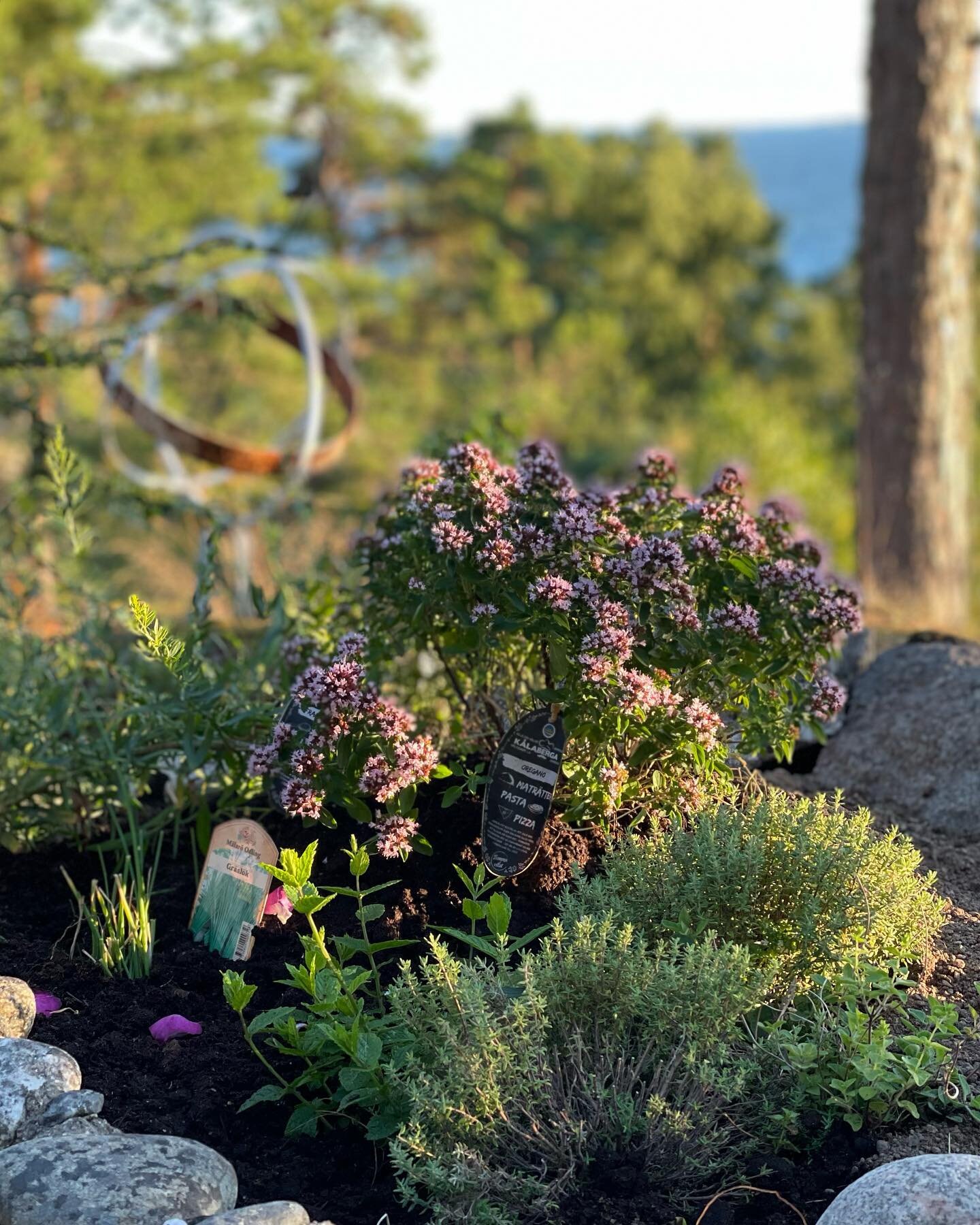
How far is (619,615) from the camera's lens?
280 cm

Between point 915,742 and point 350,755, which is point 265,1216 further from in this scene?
point 915,742

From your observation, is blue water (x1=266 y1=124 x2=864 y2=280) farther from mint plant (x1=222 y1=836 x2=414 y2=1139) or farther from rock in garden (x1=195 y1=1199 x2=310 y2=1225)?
rock in garden (x1=195 y1=1199 x2=310 y2=1225)

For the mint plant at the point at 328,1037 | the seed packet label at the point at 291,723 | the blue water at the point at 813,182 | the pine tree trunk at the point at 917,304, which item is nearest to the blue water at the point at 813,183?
→ the blue water at the point at 813,182

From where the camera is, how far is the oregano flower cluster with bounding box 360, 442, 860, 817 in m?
2.84

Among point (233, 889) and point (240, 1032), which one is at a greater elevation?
point (233, 889)

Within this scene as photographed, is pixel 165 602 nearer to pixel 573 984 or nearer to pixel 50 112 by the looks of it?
pixel 50 112

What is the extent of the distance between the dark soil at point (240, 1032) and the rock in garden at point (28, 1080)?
95 mm

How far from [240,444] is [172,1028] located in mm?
5765

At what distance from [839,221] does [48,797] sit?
452 feet

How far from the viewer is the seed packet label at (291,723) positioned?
298 cm

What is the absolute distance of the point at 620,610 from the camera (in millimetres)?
2807

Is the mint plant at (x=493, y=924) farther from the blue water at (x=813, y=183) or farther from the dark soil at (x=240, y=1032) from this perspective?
the blue water at (x=813, y=183)

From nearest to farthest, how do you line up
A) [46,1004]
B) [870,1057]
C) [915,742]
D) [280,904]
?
1. [870,1057]
2. [46,1004]
3. [280,904]
4. [915,742]

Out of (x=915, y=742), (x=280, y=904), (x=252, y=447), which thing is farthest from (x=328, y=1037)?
(x=252, y=447)
